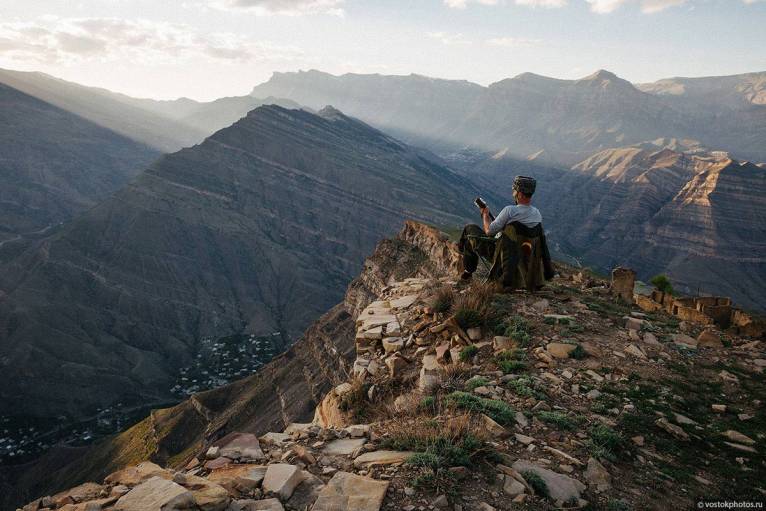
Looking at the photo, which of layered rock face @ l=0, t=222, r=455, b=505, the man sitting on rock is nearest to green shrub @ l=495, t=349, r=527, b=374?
the man sitting on rock

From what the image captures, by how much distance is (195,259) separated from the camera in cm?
13300

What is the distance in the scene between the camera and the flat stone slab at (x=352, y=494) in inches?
170

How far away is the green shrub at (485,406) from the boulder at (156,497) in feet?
11.1

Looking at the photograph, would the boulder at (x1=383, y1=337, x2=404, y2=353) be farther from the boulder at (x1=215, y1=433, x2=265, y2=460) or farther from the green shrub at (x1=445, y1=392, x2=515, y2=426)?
the boulder at (x1=215, y1=433, x2=265, y2=460)

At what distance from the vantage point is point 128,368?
96.9 metres

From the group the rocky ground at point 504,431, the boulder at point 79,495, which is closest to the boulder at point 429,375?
the rocky ground at point 504,431

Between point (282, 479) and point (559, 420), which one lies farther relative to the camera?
point (559, 420)

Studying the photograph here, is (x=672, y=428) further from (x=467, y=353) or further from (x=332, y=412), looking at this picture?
(x=332, y=412)

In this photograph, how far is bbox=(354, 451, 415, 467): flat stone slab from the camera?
5.01 meters

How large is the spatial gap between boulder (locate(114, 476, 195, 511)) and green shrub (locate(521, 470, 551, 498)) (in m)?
3.17

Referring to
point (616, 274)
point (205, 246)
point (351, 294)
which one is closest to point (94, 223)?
point (205, 246)

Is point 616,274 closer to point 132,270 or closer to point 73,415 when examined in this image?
point 73,415

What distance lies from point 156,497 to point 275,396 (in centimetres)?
4633

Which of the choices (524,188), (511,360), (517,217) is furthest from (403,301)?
(511,360)
